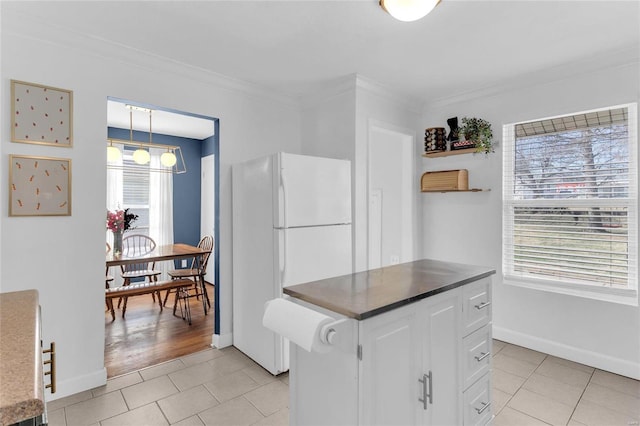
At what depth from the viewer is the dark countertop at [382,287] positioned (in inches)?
51.4

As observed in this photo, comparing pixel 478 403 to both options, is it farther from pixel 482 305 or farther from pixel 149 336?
pixel 149 336

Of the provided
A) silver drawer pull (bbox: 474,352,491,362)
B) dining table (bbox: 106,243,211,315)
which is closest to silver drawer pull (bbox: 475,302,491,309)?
silver drawer pull (bbox: 474,352,491,362)

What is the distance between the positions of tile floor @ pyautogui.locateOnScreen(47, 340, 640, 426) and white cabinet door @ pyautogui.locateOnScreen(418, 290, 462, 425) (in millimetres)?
728

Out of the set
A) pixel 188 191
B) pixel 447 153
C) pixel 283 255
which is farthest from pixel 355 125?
pixel 188 191

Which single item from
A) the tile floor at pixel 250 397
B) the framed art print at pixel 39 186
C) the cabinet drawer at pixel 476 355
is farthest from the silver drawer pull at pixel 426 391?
the framed art print at pixel 39 186

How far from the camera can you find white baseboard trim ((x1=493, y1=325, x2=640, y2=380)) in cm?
263

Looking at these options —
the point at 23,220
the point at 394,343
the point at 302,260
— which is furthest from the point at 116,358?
the point at 394,343

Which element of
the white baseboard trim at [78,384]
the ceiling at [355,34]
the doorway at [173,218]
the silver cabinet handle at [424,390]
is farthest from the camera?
the doorway at [173,218]

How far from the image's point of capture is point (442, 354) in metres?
1.59

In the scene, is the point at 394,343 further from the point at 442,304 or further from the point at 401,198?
the point at 401,198

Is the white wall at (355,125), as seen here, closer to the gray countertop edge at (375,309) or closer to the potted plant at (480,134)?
the potted plant at (480,134)

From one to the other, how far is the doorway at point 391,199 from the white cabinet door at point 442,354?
2.13 metres

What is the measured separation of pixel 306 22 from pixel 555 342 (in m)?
3.39

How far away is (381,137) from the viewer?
412 cm
